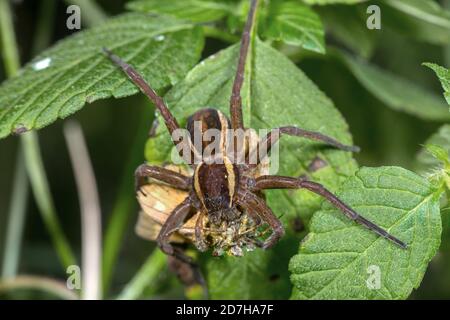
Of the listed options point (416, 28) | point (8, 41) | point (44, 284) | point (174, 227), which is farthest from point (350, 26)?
point (44, 284)

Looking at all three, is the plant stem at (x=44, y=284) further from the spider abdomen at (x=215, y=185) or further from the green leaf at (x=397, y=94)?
the green leaf at (x=397, y=94)

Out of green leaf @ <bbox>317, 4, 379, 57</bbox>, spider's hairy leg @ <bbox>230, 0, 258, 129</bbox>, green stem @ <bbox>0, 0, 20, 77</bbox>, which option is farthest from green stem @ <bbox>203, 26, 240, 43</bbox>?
green stem @ <bbox>0, 0, 20, 77</bbox>

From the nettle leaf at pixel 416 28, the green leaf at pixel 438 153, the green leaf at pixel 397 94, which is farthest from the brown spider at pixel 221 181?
the nettle leaf at pixel 416 28

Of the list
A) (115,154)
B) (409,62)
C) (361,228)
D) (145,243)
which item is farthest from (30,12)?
(361,228)

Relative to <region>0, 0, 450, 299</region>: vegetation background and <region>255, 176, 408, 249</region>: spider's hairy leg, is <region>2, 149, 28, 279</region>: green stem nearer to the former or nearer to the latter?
<region>0, 0, 450, 299</region>: vegetation background

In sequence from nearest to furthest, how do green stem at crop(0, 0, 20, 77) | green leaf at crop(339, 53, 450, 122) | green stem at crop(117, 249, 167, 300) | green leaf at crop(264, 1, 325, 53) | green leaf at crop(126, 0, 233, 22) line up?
green leaf at crop(264, 1, 325, 53), green leaf at crop(126, 0, 233, 22), green stem at crop(117, 249, 167, 300), green leaf at crop(339, 53, 450, 122), green stem at crop(0, 0, 20, 77)

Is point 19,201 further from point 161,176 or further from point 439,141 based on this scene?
point 439,141
